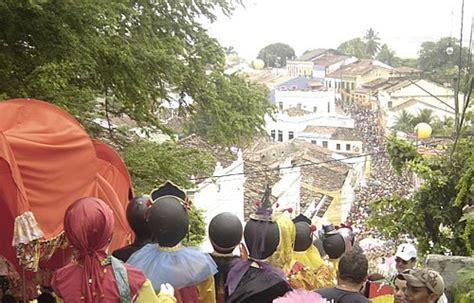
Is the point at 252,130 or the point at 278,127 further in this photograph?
the point at 278,127

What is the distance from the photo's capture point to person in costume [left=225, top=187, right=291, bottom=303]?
4484 millimetres

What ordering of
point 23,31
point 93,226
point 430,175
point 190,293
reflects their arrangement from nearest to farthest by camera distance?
point 93,226 < point 190,293 < point 23,31 < point 430,175

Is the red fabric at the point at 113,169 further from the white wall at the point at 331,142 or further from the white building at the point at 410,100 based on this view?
the white building at the point at 410,100

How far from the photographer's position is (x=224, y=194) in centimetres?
2553

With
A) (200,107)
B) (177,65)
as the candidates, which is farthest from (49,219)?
(200,107)

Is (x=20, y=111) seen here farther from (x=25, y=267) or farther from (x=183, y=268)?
(x=183, y=268)

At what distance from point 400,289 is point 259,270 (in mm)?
894

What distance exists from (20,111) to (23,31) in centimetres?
321

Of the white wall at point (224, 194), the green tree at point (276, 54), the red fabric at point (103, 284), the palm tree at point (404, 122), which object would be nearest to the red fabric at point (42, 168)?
the red fabric at point (103, 284)

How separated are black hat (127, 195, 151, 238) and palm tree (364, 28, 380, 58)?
128831 mm

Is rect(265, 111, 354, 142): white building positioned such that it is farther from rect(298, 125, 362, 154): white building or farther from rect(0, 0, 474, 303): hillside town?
rect(0, 0, 474, 303): hillside town

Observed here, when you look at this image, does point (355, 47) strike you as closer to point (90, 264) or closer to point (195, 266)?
point (195, 266)

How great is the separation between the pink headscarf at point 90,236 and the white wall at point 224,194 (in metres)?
18.0

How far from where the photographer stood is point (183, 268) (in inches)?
174
